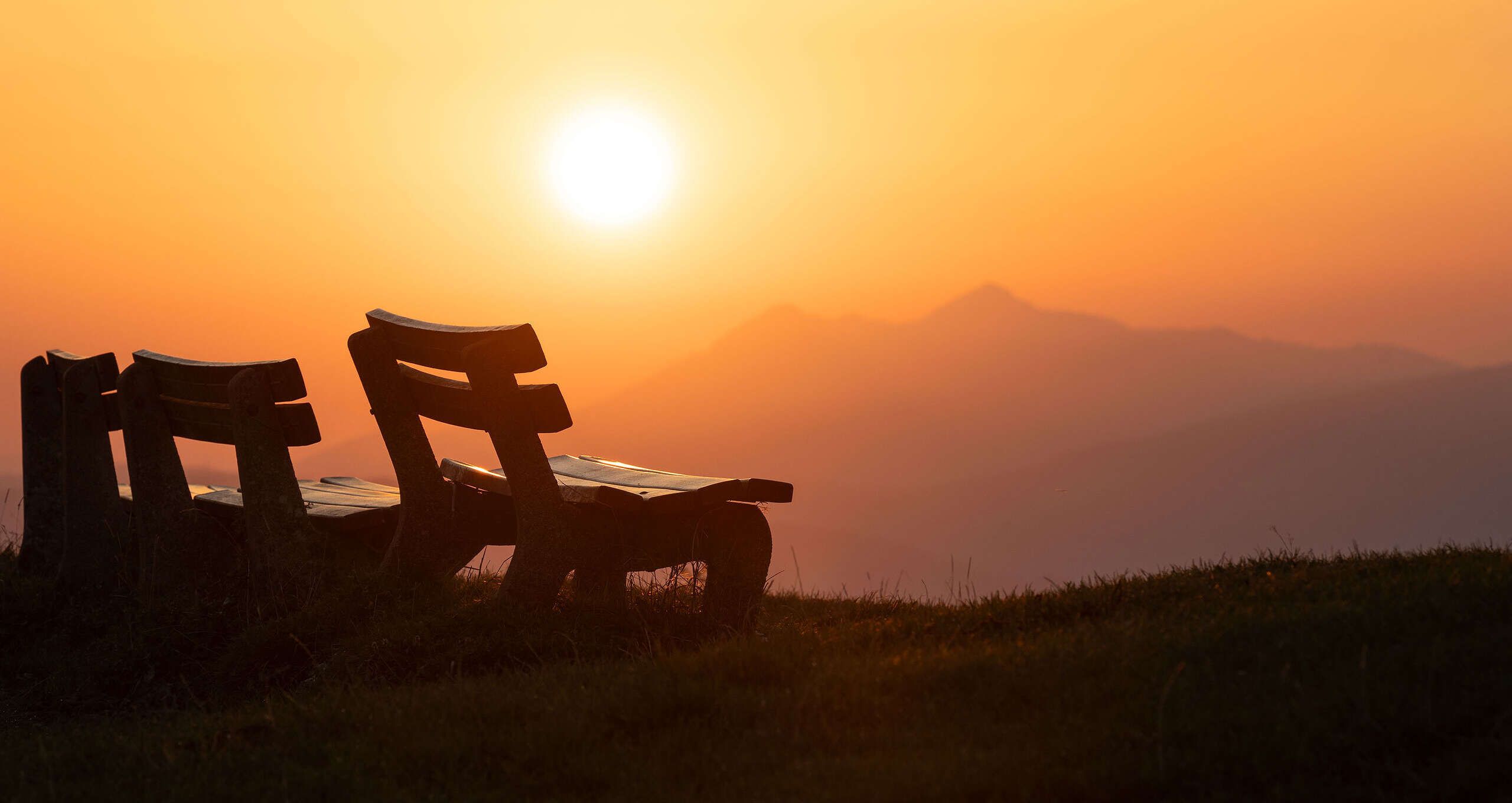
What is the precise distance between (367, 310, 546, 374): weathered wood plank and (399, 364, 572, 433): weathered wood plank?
15 centimetres

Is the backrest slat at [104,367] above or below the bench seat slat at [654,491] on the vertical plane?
above

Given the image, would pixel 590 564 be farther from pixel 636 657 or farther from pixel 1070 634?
pixel 1070 634

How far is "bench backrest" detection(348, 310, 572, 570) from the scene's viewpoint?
503 centimetres

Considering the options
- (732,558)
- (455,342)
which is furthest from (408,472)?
(732,558)

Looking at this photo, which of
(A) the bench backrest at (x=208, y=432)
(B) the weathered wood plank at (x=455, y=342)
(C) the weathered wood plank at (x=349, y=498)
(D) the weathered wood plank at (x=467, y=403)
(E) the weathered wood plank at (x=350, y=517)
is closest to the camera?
(B) the weathered wood plank at (x=455, y=342)

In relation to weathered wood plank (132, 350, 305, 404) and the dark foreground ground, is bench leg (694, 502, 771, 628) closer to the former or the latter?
the dark foreground ground

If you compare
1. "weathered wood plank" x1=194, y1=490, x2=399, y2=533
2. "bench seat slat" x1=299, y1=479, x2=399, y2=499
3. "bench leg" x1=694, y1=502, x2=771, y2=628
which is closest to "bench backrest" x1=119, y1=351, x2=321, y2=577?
"weathered wood plank" x1=194, y1=490, x2=399, y2=533

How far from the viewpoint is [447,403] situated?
5488mm

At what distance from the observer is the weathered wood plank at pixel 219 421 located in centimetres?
585

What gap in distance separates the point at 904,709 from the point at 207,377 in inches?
173

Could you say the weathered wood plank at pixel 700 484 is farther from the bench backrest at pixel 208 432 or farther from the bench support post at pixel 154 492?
the bench support post at pixel 154 492

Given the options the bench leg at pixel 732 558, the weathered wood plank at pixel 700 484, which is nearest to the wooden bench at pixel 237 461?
the weathered wood plank at pixel 700 484

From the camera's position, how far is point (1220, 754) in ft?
9.86

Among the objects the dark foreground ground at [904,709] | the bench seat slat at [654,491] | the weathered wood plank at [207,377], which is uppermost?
the weathered wood plank at [207,377]
